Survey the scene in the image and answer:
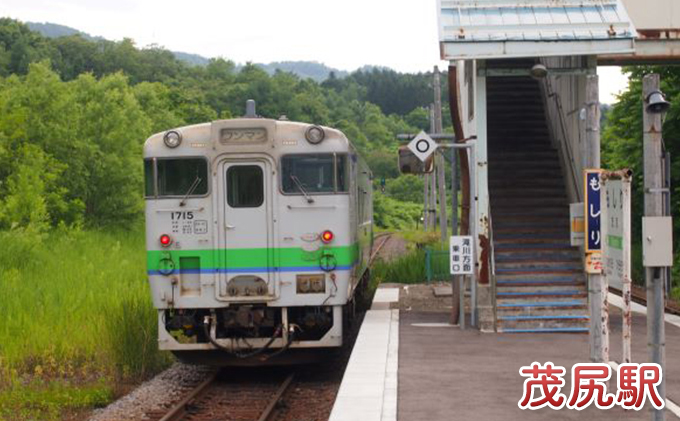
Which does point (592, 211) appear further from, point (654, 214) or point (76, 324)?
point (76, 324)

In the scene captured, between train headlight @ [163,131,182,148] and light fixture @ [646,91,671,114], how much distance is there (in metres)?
6.99

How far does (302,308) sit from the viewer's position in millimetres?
12805

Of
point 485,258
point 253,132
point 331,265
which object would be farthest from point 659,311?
point 485,258

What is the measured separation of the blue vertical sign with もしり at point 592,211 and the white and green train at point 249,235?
3932mm

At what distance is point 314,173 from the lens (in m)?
12.8

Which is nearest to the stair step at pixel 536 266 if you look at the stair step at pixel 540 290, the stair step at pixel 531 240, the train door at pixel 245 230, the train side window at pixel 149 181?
the stair step at pixel 540 290

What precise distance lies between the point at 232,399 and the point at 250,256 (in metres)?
1.80

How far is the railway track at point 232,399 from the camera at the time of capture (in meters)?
10.8

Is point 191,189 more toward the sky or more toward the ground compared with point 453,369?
more toward the sky

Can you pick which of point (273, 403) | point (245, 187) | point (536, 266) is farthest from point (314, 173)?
point (536, 266)

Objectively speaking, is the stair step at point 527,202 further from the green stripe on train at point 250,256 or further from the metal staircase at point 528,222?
the green stripe on train at point 250,256

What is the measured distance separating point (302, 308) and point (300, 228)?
3.40 ft

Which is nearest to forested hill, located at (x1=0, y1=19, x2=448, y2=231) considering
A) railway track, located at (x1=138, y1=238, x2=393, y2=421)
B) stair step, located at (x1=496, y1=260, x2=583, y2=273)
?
railway track, located at (x1=138, y1=238, x2=393, y2=421)

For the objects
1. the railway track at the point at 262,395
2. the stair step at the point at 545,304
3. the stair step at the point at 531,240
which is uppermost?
the stair step at the point at 531,240
